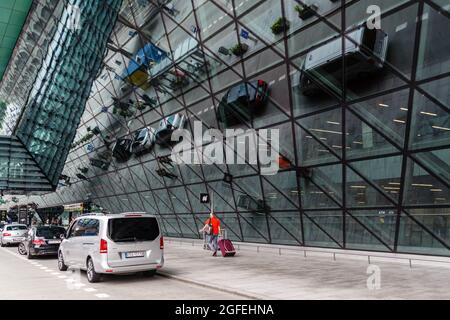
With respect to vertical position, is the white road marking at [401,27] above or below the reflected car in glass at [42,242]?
above

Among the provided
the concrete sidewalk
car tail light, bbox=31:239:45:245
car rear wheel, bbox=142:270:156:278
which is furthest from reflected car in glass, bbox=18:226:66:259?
car rear wheel, bbox=142:270:156:278

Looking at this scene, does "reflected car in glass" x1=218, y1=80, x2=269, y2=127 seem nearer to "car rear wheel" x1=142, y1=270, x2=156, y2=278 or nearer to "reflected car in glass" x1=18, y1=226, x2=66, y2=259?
"reflected car in glass" x1=18, y1=226, x2=66, y2=259

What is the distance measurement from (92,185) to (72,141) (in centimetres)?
471

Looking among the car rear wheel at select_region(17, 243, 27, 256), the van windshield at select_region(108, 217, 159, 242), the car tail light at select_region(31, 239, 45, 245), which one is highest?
the van windshield at select_region(108, 217, 159, 242)

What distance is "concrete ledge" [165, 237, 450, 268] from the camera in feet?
44.9

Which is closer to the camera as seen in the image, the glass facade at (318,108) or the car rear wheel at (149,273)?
the car rear wheel at (149,273)

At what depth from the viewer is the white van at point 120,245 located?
11898 mm

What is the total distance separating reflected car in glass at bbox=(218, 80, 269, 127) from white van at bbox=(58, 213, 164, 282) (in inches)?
363

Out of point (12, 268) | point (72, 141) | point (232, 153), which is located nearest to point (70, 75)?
point (72, 141)

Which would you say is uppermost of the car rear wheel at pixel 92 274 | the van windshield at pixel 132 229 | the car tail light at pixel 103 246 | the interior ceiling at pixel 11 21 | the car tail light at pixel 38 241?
the interior ceiling at pixel 11 21

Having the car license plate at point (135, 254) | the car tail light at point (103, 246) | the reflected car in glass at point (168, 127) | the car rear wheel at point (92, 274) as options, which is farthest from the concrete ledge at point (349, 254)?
the car rear wheel at point (92, 274)

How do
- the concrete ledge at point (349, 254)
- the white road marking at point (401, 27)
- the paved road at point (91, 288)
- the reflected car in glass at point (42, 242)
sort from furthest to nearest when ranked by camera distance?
1. the reflected car in glass at point (42, 242)
2. the white road marking at point (401, 27)
3. the concrete ledge at point (349, 254)
4. the paved road at point (91, 288)

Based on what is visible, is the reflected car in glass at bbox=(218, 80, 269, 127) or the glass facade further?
the reflected car in glass at bbox=(218, 80, 269, 127)

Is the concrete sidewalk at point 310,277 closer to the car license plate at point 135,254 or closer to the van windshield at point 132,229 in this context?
the car license plate at point 135,254
